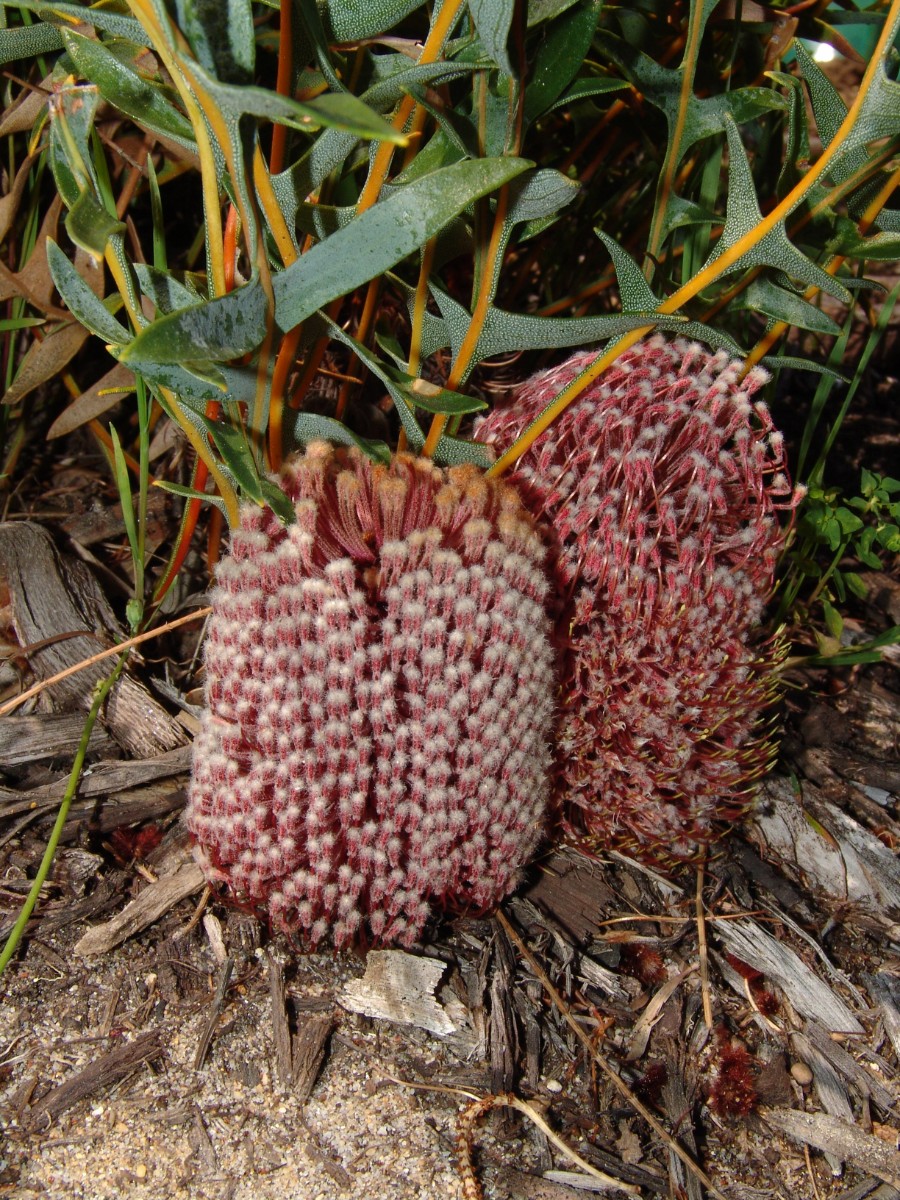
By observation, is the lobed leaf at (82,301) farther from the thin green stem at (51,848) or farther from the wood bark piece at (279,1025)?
the wood bark piece at (279,1025)

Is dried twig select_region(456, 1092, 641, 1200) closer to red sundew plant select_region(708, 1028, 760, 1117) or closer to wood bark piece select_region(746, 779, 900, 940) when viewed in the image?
red sundew plant select_region(708, 1028, 760, 1117)

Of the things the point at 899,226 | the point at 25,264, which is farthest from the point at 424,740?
the point at 25,264

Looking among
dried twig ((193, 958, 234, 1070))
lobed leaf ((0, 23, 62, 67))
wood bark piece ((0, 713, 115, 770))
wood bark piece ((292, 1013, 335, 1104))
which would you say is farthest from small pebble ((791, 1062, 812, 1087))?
lobed leaf ((0, 23, 62, 67))

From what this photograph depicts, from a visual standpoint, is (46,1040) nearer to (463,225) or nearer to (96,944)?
(96,944)

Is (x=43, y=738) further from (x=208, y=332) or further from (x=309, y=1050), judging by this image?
(x=208, y=332)

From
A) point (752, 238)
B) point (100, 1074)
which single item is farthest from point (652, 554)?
point (100, 1074)

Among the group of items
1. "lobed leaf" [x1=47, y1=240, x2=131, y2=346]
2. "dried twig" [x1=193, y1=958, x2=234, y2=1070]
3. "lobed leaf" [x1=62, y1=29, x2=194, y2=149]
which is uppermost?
"lobed leaf" [x1=62, y1=29, x2=194, y2=149]
